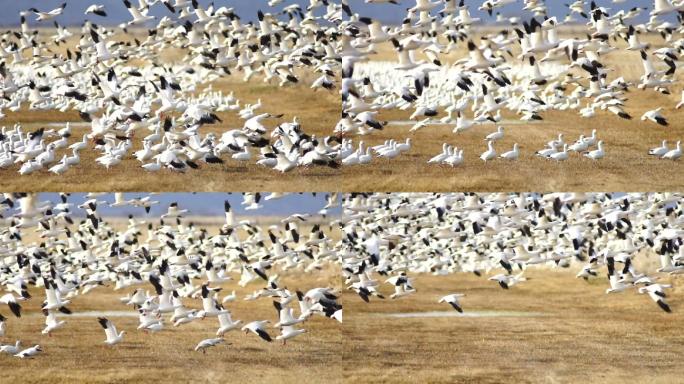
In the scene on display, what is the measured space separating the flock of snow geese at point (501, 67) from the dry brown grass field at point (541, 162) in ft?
0.44

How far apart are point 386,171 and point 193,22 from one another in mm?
4242

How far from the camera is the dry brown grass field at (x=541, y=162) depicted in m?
20.3

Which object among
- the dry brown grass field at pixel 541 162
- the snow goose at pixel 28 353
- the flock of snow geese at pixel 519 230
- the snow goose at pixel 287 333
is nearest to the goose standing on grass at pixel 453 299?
the flock of snow geese at pixel 519 230

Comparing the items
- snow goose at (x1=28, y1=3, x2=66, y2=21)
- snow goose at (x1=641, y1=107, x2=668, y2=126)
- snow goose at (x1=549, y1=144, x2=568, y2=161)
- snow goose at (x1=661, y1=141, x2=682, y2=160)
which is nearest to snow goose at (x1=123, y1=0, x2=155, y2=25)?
snow goose at (x1=28, y1=3, x2=66, y2=21)

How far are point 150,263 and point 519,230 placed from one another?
684 cm

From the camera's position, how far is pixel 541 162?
2034 cm

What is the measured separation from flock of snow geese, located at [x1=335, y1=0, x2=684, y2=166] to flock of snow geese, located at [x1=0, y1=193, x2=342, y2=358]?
A: 227cm

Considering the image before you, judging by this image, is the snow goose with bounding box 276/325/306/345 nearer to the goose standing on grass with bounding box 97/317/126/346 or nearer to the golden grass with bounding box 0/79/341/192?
the golden grass with bounding box 0/79/341/192

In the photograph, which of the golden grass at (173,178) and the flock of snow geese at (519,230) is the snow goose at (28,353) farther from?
the flock of snow geese at (519,230)

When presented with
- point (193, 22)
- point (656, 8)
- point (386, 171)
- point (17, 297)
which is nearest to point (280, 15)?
point (193, 22)

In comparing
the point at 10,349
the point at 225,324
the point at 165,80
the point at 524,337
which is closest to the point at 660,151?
the point at 524,337

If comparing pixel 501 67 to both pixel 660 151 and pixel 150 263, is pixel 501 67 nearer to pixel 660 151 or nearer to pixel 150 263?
pixel 660 151

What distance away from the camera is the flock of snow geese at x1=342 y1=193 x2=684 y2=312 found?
67.7ft

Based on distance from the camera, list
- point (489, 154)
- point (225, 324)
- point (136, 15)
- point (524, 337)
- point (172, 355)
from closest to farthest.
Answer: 1. point (172, 355)
2. point (225, 324)
3. point (489, 154)
4. point (136, 15)
5. point (524, 337)
